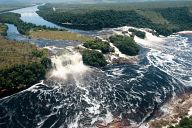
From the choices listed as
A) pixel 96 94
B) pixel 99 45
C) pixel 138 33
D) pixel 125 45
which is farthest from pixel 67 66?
pixel 138 33

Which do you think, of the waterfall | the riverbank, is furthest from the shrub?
the riverbank

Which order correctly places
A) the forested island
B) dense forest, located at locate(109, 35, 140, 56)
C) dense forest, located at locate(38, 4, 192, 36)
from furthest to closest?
A: dense forest, located at locate(38, 4, 192, 36) → dense forest, located at locate(109, 35, 140, 56) → the forested island

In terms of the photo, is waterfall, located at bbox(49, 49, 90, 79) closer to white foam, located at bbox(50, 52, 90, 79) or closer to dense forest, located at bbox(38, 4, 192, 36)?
white foam, located at bbox(50, 52, 90, 79)

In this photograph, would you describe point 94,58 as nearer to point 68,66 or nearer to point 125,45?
point 68,66

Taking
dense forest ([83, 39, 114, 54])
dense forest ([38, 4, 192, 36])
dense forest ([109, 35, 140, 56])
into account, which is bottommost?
dense forest ([38, 4, 192, 36])

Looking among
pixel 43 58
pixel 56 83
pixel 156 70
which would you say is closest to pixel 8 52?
pixel 43 58

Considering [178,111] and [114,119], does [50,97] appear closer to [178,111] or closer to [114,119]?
[114,119]
